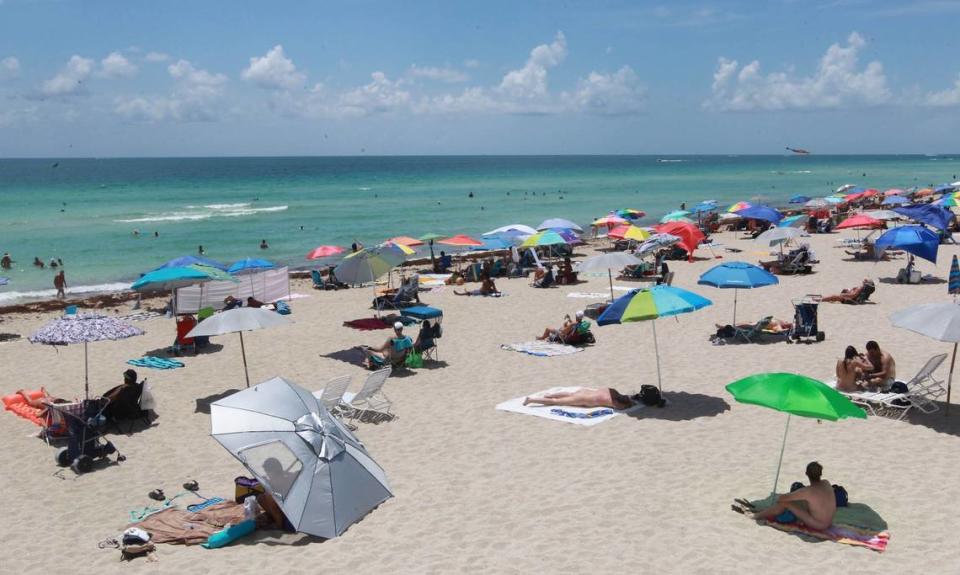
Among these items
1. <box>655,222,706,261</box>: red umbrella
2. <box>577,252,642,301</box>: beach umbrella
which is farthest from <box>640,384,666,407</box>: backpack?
<box>655,222,706,261</box>: red umbrella

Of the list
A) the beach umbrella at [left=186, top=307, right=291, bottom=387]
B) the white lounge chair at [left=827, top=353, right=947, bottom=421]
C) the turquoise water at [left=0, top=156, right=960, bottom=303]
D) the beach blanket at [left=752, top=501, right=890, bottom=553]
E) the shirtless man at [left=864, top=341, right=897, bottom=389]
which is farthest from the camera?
the turquoise water at [left=0, top=156, right=960, bottom=303]

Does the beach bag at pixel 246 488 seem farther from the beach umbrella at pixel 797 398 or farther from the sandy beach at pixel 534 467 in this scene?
the beach umbrella at pixel 797 398

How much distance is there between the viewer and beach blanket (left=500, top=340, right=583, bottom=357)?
44.0 feet

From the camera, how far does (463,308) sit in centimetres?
1862

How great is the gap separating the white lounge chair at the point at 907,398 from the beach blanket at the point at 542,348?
4.83 metres

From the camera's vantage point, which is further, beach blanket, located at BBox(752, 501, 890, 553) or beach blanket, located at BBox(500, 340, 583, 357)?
beach blanket, located at BBox(500, 340, 583, 357)

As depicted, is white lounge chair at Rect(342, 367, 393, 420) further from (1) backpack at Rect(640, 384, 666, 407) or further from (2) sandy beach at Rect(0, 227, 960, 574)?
(1) backpack at Rect(640, 384, 666, 407)

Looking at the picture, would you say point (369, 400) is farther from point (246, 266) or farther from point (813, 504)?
point (246, 266)

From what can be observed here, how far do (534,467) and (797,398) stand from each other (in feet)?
9.31

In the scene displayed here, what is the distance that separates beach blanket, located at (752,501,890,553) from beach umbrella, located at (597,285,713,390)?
3326 millimetres

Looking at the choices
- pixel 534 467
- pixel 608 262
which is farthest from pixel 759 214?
pixel 534 467

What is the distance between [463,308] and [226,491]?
35.3 ft

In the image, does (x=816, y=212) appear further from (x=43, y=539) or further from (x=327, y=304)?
(x=43, y=539)

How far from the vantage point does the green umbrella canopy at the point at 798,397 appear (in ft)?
22.5
